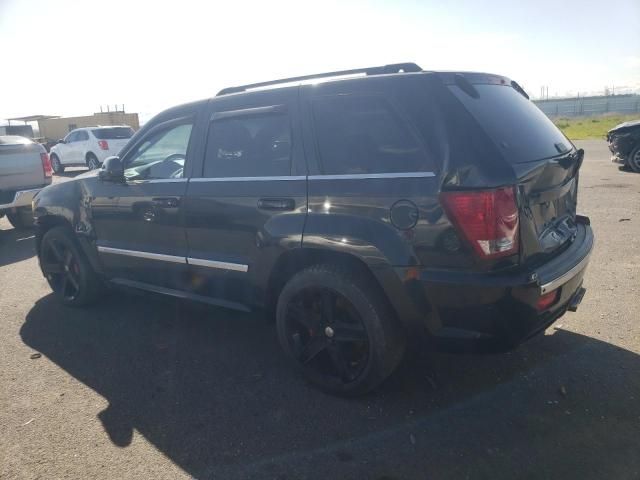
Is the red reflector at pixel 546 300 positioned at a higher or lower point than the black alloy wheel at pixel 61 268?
higher

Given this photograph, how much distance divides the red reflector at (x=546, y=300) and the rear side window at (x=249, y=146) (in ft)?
5.45

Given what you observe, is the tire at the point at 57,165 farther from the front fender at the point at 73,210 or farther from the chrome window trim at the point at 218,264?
the chrome window trim at the point at 218,264

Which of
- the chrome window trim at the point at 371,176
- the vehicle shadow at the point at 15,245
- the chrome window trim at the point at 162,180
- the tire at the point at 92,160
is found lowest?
the vehicle shadow at the point at 15,245

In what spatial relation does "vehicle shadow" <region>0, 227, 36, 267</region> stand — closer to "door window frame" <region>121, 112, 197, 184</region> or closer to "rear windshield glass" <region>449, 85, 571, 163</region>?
"door window frame" <region>121, 112, 197, 184</region>

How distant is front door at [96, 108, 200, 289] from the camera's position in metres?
3.88

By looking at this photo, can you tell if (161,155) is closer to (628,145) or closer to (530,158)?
(530,158)

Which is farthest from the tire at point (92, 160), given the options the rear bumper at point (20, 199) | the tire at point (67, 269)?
the tire at point (67, 269)

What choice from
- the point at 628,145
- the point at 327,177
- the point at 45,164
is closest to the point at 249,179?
the point at 327,177

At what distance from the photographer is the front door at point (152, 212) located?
3885 mm

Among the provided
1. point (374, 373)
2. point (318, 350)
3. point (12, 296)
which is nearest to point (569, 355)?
point (374, 373)

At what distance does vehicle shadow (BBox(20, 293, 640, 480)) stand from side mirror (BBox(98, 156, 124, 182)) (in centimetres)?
136

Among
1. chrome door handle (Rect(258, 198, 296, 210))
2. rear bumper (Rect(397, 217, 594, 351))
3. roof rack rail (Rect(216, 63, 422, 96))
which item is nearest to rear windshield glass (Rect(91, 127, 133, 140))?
roof rack rail (Rect(216, 63, 422, 96))

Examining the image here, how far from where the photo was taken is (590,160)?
1459 cm

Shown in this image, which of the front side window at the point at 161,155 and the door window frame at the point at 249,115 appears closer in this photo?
the door window frame at the point at 249,115
